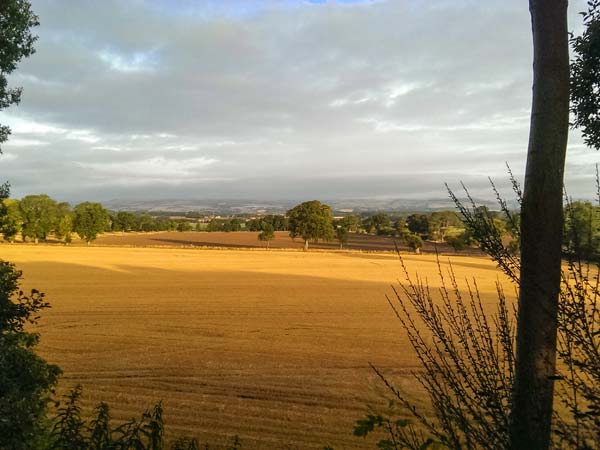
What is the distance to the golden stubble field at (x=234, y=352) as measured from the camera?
25.9ft

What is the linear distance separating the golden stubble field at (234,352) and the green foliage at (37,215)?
44868mm

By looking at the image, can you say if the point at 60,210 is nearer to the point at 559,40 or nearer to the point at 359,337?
the point at 359,337

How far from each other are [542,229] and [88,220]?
254ft

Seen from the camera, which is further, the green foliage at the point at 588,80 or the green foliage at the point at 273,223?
the green foliage at the point at 273,223

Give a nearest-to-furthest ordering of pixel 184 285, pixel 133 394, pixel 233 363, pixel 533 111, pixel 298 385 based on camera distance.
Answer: pixel 533 111 < pixel 133 394 < pixel 298 385 < pixel 233 363 < pixel 184 285

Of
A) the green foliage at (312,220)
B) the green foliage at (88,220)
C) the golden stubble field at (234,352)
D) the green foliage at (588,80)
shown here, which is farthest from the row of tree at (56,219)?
the green foliage at (588,80)

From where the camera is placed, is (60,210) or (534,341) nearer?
(534,341)

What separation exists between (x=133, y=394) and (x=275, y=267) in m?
33.2

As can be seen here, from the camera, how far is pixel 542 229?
7.43ft

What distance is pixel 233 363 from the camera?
11.3 m

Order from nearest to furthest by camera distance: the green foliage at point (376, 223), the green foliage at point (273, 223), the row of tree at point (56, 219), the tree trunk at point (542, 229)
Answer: the tree trunk at point (542, 229) → the row of tree at point (56, 219) → the green foliage at point (376, 223) → the green foliage at point (273, 223)

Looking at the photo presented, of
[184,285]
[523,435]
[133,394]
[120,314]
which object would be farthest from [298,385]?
[184,285]

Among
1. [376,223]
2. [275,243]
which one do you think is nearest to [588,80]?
[275,243]

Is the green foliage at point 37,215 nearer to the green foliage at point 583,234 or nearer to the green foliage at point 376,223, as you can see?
the green foliage at point 376,223
